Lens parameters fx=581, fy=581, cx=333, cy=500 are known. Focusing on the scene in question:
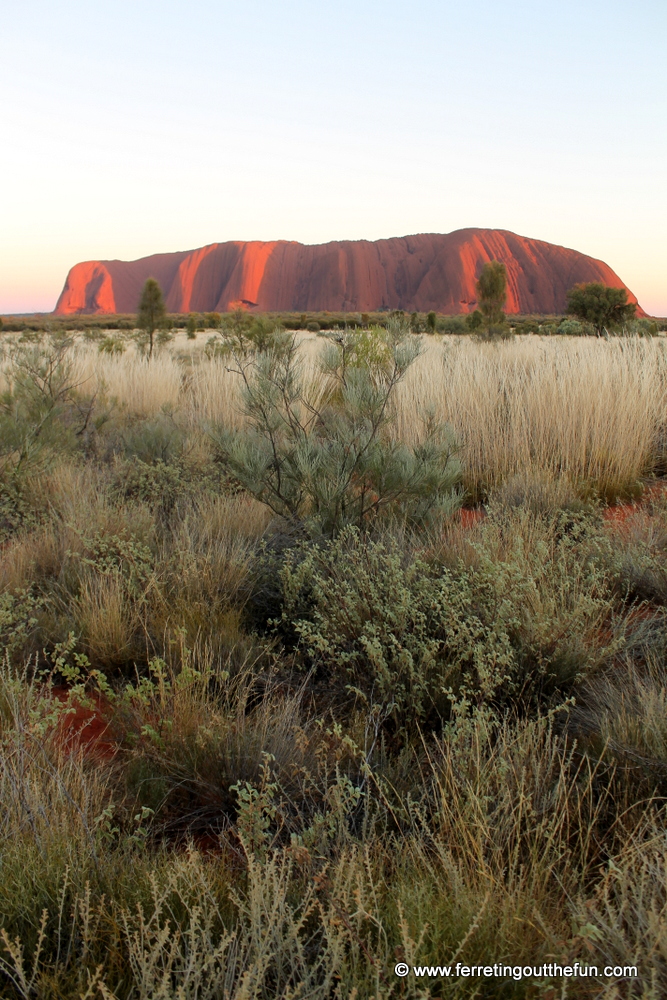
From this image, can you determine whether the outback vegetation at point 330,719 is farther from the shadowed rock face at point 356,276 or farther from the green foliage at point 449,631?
the shadowed rock face at point 356,276

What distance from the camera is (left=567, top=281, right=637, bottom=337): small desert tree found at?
2202cm

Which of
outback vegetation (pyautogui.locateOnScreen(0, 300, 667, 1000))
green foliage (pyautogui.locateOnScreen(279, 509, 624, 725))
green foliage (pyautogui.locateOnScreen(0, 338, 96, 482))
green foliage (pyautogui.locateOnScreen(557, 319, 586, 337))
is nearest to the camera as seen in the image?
outback vegetation (pyautogui.locateOnScreen(0, 300, 667, 1000))

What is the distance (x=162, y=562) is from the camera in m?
2.92

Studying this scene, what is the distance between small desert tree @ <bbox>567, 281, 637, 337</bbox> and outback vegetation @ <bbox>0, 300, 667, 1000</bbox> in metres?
19.8

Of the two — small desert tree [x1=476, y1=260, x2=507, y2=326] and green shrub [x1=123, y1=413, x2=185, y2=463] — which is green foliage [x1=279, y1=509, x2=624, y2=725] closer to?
green shrub [x1=123, y1=413, x2=185, y2=463]

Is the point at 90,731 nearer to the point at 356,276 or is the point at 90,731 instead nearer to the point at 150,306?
the point at 150,306

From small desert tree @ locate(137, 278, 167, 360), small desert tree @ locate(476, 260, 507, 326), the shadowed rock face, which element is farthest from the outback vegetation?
the shadowed rock face

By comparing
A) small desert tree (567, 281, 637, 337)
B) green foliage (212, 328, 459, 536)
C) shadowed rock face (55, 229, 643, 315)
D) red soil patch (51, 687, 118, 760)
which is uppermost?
shadowed rock face (55, 229, 643, 315)

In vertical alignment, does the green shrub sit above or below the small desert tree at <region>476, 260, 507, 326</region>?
below

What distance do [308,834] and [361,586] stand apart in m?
1.08

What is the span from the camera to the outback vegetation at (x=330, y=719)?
108 cm

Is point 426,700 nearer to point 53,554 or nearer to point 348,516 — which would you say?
point 348,516

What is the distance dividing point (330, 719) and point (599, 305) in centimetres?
2536

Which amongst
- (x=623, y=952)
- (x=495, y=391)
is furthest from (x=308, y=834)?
(x=495, y=391)
